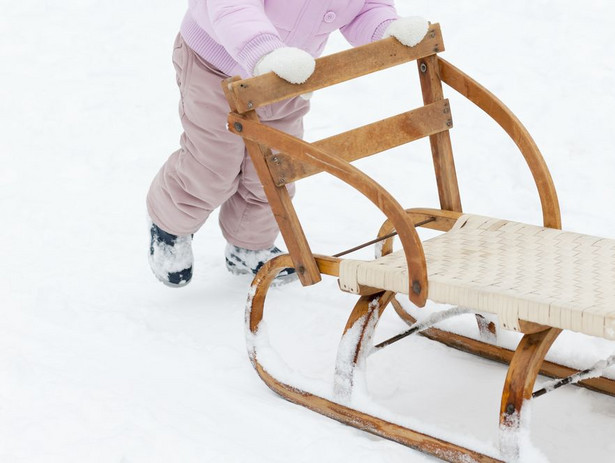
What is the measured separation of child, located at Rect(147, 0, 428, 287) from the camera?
6.58 ft

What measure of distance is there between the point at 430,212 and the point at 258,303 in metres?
0.43

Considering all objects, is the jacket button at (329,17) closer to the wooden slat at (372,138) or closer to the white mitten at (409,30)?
the white mitten at (409,30)

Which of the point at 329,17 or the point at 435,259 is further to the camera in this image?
the point at 329,17

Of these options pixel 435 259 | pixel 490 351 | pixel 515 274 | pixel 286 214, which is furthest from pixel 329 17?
pixel 490 351

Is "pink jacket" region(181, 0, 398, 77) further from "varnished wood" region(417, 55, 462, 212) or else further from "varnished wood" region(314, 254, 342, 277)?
"varnished wood" region(314, 254, 342, 277)

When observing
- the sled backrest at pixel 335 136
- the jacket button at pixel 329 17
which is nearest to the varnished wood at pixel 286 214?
the sled backrest at pixel 335 136

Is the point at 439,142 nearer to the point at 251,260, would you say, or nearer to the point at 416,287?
the point at 416,287

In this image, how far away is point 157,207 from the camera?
2.59 meters

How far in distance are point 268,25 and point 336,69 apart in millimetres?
161

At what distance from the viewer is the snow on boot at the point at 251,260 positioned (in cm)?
275

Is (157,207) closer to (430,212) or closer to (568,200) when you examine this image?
(430,212)

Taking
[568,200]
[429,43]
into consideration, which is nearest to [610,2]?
[568,200]

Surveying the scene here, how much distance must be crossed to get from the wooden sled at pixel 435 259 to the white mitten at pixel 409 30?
23 millimetres

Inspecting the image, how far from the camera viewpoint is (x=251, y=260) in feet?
9.03
